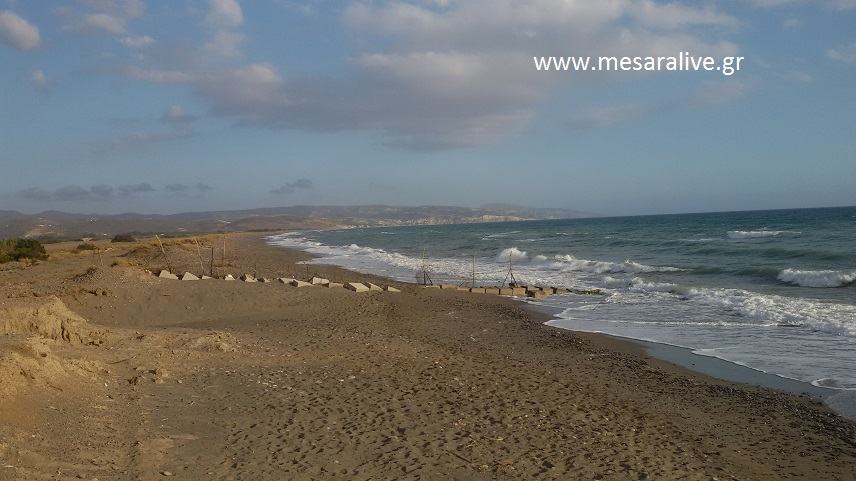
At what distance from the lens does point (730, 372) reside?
9.69 m

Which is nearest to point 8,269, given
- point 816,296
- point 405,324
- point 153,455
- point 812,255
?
point 405,324

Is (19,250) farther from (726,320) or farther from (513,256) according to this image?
(726,320)

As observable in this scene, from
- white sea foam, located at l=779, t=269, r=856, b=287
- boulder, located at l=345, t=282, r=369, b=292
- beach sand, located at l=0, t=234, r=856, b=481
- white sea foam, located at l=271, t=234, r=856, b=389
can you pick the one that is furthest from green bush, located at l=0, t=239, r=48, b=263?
white sea foam, located at l=779, t=269, r=856, b=287

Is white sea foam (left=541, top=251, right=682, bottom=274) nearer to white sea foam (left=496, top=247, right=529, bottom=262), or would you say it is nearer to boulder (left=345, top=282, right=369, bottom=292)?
white sea foam (left=496, top=247, right=529, bottom=262)

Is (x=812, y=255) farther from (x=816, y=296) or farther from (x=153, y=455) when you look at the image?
(x=153, y=455)

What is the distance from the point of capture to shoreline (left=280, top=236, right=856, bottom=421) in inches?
316

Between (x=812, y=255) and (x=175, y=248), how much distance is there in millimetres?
39242

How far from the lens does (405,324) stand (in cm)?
1440

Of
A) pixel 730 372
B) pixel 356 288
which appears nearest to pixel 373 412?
pixel 730 372

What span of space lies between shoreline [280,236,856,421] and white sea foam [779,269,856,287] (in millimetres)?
12362

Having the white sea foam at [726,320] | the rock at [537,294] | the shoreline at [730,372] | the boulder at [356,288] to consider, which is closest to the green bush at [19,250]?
the boulder at [356,288]

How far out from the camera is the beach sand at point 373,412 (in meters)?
5.45

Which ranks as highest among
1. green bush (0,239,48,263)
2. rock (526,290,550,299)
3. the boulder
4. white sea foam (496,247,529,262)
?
green bush (0,239,48,263)

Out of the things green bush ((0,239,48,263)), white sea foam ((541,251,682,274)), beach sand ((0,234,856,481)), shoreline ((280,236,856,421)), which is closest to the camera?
beach sand ((0,234,856,481))
